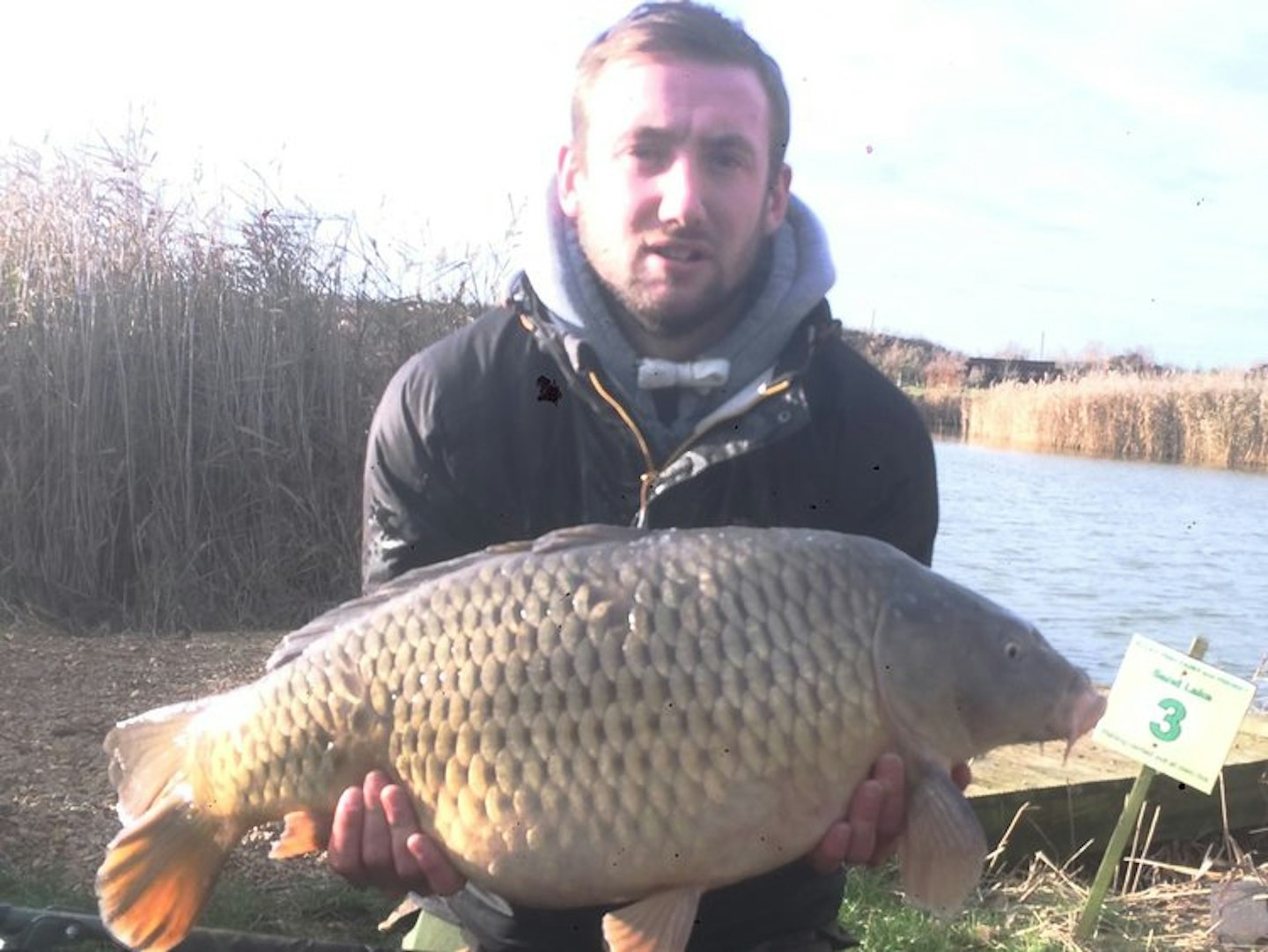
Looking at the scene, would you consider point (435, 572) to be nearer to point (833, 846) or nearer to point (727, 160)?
point (833, 846)

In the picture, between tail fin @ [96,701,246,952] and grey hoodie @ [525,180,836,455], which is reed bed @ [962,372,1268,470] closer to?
grey hoodie @ [525,180,836,455]

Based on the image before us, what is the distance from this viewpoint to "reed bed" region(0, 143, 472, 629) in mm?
3979

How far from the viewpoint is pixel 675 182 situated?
1428 mm

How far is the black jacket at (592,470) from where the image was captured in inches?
56.5

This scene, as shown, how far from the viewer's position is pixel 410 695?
45.4 inches

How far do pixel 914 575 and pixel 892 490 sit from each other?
0.34 m

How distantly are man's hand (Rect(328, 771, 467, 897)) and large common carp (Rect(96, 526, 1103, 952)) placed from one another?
2cm

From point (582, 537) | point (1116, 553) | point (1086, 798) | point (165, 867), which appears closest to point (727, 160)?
point (582, 537)

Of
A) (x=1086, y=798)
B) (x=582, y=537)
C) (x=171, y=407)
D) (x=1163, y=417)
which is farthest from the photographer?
(x=1163, y=417)

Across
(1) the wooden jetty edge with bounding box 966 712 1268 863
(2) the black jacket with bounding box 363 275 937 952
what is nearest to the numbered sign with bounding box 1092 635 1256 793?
(1) the wooden jetty edge with bounding box 966 712 1268 863

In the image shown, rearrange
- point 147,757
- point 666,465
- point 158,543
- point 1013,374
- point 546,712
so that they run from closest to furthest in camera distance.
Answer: point 546,712
point 147,757
point 666,465
point 158,543
point 1013,374

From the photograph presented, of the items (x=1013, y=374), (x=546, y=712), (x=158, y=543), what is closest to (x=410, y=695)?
(x=546, y=712)

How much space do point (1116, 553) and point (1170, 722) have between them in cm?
612

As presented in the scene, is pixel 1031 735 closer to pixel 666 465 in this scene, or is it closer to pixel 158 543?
pixel 666 465
